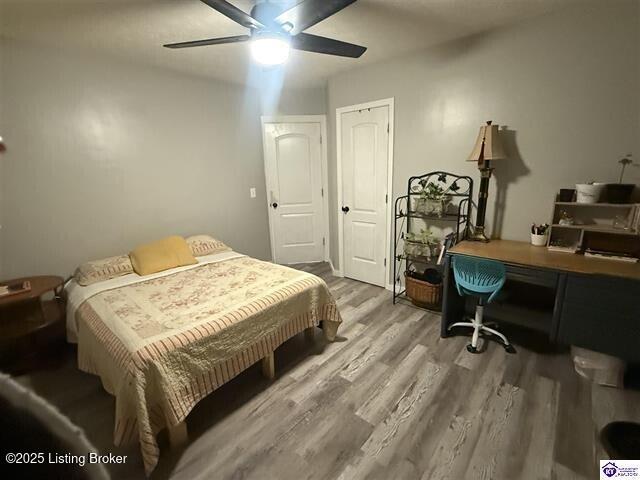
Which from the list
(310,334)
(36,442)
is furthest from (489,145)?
(36,442)

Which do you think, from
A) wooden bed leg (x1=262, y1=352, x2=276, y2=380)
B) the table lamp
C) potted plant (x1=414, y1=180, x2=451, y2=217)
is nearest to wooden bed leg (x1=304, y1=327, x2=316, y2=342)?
wooden bed leg (x1=262, y1=352, x2=276, y2=380)

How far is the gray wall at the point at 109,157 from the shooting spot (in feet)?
7.64

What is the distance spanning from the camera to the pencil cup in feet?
7.72

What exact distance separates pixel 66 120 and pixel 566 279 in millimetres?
3982

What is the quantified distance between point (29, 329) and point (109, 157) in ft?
5.13

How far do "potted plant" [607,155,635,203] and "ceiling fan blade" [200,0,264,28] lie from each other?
98.4 inches

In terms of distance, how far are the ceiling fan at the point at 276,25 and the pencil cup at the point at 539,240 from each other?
2.09m

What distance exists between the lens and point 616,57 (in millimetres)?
1997

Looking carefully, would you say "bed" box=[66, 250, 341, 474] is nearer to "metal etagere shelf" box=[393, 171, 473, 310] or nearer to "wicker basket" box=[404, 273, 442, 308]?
"wicker basket" box=[404, 273, 442, 308]

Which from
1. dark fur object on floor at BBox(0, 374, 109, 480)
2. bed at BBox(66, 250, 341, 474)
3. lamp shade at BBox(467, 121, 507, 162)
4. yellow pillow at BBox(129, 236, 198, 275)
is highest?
lamp shade at BBox(467, 121, 507, 162)

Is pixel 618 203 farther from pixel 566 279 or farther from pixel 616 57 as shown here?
pixel 616 57

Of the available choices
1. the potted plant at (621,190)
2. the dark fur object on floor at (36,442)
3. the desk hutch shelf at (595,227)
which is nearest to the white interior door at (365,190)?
the desk hutch shelf at (595,227)

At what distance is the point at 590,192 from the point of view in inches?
80.6

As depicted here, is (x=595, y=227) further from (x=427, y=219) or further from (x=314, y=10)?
(x=314, y=10)
